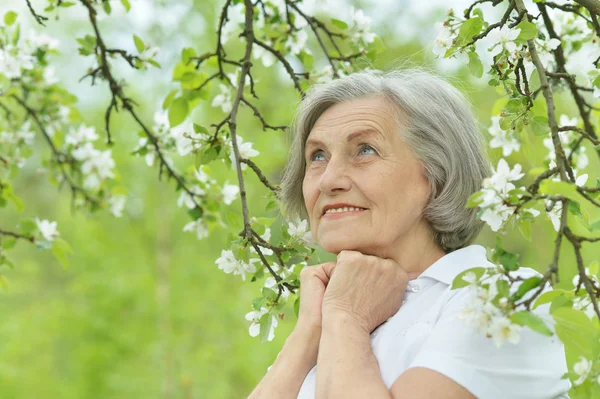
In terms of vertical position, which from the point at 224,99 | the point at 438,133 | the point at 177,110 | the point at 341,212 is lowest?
the point at 341,212

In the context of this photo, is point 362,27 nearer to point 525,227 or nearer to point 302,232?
point 302,232

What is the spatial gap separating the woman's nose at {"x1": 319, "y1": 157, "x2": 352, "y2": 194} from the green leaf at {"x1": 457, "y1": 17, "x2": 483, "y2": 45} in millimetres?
465

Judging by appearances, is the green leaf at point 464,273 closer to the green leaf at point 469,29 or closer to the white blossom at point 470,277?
the white blossom at point 470,277

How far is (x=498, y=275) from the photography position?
132 centimetres

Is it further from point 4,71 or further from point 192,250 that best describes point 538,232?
point 4,71

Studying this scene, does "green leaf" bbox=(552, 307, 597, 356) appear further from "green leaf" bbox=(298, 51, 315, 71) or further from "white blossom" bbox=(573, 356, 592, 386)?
"green leaf" bbox=(298, 51, 315, 71)

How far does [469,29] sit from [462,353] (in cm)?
76

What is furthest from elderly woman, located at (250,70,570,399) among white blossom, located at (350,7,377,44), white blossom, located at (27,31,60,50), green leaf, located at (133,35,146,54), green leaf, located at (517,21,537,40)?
white blossom, located at (27,31,60,50)

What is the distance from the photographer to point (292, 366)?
6.00ft

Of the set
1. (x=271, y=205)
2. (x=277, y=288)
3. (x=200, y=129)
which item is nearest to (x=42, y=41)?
(x=200, y=129)

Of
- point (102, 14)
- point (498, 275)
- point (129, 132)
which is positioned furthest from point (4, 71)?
point (129, 132)

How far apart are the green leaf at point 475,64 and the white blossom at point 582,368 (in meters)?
0.73

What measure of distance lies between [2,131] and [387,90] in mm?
2367

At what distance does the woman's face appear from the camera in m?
1.90
